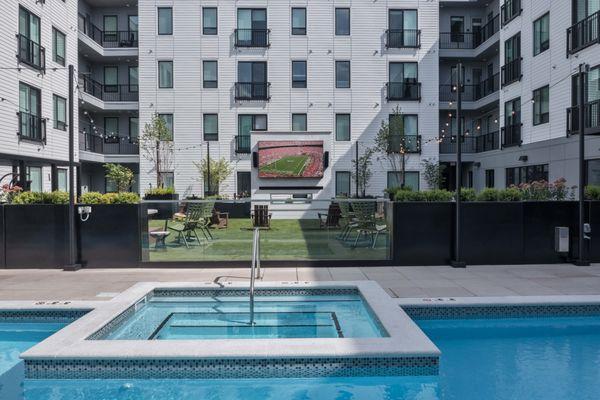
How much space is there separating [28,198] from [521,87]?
1955 centimetres

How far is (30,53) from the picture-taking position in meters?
18.2

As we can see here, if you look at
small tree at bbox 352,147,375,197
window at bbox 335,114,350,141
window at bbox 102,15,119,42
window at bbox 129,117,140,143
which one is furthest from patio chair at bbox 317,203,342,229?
window at bbox 102,15,119,42

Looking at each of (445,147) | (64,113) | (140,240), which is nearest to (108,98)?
(64,113)

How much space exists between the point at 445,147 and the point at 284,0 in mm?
12007

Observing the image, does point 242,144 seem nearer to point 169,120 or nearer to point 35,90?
point 169,120

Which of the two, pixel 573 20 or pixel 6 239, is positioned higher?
pixel 573 20

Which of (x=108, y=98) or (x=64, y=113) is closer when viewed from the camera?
(x=64, y=113)

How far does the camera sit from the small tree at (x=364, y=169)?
2509 centimetres

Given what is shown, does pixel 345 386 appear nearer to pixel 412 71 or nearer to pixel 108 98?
pixel 412 71

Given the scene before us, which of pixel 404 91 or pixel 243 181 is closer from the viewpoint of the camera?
pixel 243 181

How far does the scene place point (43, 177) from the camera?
1984 cm

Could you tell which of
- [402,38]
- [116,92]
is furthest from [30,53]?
[402,38]

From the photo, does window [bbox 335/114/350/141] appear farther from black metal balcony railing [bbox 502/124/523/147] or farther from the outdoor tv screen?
black metal balcony railing [bbox 502/124/523/147]

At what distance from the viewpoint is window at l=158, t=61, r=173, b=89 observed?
84.0 ft
